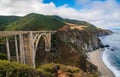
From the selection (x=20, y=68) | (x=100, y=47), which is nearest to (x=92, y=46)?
(x=100, y=47)

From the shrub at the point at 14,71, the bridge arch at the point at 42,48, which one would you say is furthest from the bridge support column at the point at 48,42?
the shrub at the point at 14,71

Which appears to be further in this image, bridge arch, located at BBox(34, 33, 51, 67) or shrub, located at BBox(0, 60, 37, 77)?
bridge arch, located at BBox(34, 33, 51, 67)

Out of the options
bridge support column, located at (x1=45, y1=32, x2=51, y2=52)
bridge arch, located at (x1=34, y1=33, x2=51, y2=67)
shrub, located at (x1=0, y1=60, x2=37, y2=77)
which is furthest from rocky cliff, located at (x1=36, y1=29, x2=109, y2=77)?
shrub, located at (x1=0, y1=60, x2=37, y2=77)

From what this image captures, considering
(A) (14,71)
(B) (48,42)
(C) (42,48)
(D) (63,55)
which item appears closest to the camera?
(A) (14,71)

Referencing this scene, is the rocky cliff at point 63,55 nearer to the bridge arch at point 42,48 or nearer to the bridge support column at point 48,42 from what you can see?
the bridge arch at point 42,48

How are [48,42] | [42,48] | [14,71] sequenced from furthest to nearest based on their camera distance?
[48,42]
[42,48]
[14,71]

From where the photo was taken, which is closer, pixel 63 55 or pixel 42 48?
pixel 63 55

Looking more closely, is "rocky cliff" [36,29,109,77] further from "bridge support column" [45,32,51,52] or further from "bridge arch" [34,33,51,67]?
"bridge support column" [45,32,51,52]

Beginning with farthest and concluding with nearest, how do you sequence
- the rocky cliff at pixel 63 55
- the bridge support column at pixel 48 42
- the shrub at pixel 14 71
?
the bridge support column at pixel 48 42
the rocky cliff at pixel 63 55
the shrub at pixel 14 71

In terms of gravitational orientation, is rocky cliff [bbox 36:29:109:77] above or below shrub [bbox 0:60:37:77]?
below

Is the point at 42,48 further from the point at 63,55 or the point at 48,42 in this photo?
the point at 63,55

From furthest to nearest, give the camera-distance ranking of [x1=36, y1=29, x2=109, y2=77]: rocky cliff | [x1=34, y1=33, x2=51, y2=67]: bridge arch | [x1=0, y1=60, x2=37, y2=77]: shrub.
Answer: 1. [x1=34, y1=33, x2=51, y2=67]: bridge arch
2. [x1=36, y1=29, x2=109, y2=77]: rocky cliff
3. [x1=0, y1=60, x2=37, y2=77]: shrub

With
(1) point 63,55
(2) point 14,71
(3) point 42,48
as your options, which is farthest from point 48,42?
(2) point 14,71
